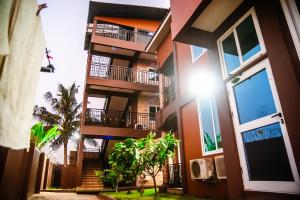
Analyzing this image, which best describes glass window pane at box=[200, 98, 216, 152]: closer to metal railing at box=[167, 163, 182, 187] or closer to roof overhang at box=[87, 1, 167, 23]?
metal railing at box=[167, 163, 182, 187]

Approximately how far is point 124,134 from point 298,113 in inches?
452

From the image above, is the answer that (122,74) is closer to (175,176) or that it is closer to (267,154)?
(175,176)

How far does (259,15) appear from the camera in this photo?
3.59 m

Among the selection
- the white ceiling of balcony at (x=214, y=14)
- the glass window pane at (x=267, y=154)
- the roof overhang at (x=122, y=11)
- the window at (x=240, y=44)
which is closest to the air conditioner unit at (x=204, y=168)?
the glass window pane at (x=267, y=154)

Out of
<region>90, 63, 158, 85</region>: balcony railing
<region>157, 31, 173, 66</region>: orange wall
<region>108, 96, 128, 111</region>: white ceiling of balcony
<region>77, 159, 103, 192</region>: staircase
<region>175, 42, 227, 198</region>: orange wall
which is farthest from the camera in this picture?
<region>108, 96, 128, 111</region>: white ceiling of balcony

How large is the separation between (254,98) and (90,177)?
42.4 feet

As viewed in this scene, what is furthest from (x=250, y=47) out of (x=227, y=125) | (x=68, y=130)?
(x=68, y=130)

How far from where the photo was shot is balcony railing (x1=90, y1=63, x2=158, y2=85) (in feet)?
48.5

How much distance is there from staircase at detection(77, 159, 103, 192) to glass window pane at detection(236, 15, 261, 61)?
11014 mm

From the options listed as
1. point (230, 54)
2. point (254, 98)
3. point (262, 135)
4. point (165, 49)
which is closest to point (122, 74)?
point (165, 49)

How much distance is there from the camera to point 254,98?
3.63 meters

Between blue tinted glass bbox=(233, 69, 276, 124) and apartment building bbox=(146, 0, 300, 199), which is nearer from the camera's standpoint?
apartment building bbox=(146, 0, 300, 199)

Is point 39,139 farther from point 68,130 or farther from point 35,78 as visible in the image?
point 68,130

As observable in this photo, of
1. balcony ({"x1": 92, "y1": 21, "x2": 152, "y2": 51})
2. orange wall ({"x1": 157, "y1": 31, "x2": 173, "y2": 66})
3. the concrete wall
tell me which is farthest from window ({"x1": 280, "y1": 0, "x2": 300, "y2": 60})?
the concrete wall
